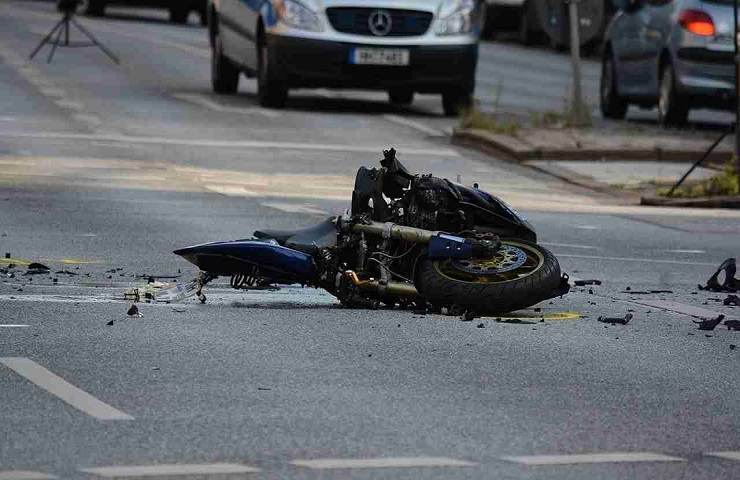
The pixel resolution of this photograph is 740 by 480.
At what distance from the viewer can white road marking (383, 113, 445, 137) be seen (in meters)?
23.9

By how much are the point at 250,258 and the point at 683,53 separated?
14.4 metres

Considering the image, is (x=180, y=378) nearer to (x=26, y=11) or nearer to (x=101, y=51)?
(x=101, y=51)

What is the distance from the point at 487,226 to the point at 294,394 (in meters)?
2.78

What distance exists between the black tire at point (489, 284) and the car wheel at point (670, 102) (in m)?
14.4

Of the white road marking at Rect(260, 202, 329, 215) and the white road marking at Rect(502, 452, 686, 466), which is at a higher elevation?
the white road marking at Rect(502, 452, 686, 466)

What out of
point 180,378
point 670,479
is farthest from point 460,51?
point 670,479

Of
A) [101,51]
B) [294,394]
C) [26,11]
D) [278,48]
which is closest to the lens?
[294,394]

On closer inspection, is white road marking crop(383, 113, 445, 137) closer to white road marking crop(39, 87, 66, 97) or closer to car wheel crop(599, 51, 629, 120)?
car wheel crop(599, 51, 629, 120)

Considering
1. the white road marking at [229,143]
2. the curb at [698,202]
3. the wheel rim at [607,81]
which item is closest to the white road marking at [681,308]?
the curb at [698,202]

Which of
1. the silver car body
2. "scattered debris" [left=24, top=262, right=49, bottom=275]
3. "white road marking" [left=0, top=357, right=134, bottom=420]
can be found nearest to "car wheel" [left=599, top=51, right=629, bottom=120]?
the silver car body

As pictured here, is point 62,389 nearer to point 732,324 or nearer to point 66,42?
point 732,324

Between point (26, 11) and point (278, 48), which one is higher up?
point (278, 48)

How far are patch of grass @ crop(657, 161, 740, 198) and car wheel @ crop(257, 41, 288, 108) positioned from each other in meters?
6.97

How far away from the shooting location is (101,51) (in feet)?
114
